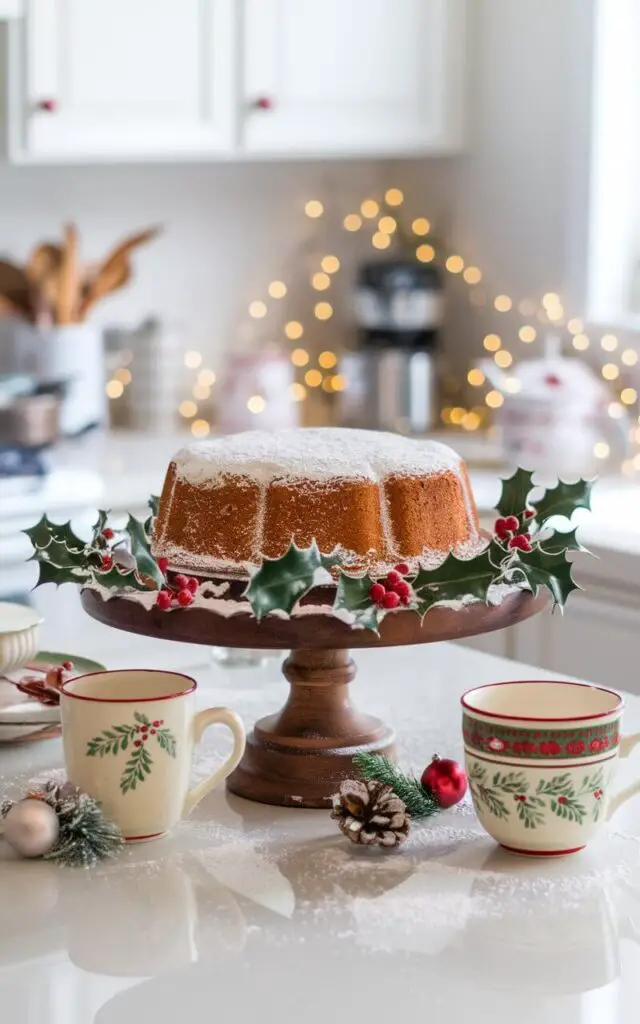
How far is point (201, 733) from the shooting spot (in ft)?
3.46

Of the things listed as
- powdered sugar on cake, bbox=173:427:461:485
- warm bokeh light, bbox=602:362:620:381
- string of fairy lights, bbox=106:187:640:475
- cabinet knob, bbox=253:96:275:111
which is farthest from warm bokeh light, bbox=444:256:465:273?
powdered sugar on cake, bbox=173:427:461:485

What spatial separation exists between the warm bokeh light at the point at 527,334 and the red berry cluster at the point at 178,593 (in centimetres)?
212

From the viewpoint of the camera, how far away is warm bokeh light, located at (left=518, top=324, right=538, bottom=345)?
3.12m

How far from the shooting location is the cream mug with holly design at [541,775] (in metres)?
0.98

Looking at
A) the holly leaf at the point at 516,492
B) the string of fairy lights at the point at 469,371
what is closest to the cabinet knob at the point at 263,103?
the string of fairy lights at the point at 469,371

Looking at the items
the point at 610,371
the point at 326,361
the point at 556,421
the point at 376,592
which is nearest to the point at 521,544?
the point at 376,592

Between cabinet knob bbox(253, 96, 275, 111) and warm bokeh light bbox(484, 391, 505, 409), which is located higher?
cabinet knob bbox(253, 96, 275, 111)

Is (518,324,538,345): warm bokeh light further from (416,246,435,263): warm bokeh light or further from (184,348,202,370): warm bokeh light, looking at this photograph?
(184,348,202,370): warm bokeh light

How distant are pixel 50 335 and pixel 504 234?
3.28ft

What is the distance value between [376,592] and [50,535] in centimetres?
27

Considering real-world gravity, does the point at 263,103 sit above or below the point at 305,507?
above

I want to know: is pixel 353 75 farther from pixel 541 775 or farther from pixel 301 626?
pixel 541 775

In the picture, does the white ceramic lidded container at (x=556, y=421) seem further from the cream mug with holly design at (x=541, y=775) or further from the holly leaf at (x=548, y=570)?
the cream mug with holly design at (x=541, y=775)

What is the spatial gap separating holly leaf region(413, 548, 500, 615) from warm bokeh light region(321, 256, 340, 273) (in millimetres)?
2335
